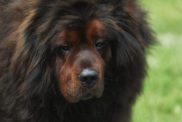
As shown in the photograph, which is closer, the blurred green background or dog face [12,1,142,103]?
dog face [12,1,142,103]

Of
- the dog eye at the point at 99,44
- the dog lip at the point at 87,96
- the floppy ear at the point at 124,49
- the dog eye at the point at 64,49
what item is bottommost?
the dog lip at the point at 87,96

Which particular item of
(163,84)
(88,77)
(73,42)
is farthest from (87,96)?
(163,84)

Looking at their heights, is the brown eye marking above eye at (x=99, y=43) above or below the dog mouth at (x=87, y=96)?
above

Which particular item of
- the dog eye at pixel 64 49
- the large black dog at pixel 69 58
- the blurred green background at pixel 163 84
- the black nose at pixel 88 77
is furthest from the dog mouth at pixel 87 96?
the blurred green background at pixel 163 84

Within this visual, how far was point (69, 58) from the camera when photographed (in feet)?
18.2

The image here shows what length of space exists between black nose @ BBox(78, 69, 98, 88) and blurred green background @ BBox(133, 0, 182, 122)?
948mm

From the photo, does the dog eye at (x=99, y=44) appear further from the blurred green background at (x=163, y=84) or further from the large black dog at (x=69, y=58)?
the blurred green background at (x=163, y=84)

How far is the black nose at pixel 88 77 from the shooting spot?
214 inches

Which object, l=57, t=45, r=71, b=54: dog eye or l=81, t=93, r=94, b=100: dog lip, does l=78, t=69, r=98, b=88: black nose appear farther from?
l=57, t=45, r=71, b=54: dog eye

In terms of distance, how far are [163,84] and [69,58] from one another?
352cm

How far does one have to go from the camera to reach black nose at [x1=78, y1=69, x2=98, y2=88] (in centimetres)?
544

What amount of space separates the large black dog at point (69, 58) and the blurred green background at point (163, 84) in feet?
1.60

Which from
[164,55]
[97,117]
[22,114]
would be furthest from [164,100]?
[22,114]

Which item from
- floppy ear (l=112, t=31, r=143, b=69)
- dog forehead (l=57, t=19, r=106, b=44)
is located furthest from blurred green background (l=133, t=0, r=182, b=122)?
dog forehead (l=57, t=19, r=106, b=44)
